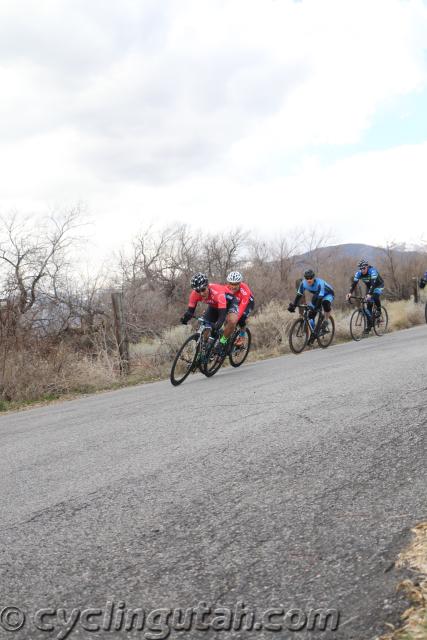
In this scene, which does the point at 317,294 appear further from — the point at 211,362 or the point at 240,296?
the point at 211,362

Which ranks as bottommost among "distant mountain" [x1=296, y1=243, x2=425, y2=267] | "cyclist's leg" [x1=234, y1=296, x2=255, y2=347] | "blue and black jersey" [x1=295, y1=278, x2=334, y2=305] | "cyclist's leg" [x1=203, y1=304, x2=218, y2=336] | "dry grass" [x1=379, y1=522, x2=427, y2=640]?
"dry grass" [x1=379, y1=522, x2=427, y2=640]

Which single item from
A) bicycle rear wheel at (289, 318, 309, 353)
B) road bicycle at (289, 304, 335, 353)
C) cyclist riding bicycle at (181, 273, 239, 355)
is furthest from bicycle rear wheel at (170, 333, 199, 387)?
road bicycle at (289, 304, 335, 353)

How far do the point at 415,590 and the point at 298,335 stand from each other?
45.9 feet

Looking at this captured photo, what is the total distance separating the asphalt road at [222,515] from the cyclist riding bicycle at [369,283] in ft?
38.0

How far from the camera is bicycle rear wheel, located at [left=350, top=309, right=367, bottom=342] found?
1900 cm

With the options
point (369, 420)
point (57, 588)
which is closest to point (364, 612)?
point (57, 588)

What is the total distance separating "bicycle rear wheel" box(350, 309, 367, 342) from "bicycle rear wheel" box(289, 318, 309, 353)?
3.08 meters

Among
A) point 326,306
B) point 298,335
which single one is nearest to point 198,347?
point 298,335

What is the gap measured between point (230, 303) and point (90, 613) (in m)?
10.4

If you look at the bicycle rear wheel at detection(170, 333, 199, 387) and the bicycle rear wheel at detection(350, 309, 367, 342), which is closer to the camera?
the bicycle rear wheel at detection(170, 333, 199, 387)

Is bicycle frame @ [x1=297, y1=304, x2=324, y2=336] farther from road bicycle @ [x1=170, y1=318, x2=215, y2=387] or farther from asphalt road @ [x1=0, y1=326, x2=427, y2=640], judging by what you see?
asphalt road @ [x1=0, y1=326, x2=427, y2=640]

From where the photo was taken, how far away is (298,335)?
16.3 m

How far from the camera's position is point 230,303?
1284 cm

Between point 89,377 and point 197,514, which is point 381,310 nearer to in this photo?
point 89,377
